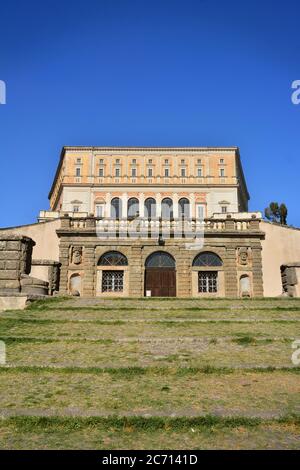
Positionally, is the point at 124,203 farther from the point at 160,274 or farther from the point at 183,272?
the point at 183,272

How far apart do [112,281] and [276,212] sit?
35289 mm

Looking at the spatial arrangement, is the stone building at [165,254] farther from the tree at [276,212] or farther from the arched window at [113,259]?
the tree at [276,212]

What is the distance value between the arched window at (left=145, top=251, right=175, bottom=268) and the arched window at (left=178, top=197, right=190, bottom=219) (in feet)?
111

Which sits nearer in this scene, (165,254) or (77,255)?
(77,255)

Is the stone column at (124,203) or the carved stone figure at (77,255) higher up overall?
the stone column at (124,203)

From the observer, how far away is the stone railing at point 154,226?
1151 inches

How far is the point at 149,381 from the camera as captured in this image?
6.28m

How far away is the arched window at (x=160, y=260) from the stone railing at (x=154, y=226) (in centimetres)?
146

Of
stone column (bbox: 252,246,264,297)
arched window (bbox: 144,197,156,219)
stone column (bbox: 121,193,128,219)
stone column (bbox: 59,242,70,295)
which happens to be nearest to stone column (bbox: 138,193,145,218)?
arched window (bbox: 144,197,156,219)

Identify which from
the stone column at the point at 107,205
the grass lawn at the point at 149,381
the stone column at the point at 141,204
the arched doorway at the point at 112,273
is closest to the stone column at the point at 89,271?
the arched doorway at the point at 112,273

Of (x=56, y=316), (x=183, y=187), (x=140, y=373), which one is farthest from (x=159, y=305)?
(x=183, y=187)

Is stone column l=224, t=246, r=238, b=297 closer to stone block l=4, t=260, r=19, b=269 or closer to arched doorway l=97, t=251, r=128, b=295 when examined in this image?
arched doorway l=97, t=251, r=128, b=295

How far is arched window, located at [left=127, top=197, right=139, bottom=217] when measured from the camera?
209 feet

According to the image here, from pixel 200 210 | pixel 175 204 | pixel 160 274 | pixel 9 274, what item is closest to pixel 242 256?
pixel 160 274
